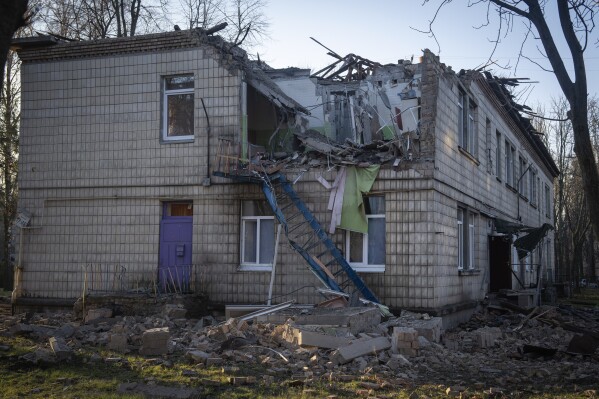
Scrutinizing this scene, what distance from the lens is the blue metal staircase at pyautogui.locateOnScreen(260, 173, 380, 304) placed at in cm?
1413

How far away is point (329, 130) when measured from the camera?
19.3 m

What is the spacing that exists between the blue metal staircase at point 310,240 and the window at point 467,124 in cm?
567

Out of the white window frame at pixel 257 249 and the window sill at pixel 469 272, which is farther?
the window sill at pixel 469 272

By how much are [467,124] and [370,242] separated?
6.05m

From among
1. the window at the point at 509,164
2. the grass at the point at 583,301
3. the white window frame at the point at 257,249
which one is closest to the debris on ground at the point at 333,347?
the white window frame at the point at 257,249

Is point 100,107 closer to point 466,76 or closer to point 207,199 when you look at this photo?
point 207,199

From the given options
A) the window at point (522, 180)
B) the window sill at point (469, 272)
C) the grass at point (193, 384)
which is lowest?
the grass at point (193, 384)

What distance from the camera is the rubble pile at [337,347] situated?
32.1 feet

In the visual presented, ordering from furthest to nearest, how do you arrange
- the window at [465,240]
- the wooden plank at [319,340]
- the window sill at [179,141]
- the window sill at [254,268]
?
the window at [465,240] < the window sill at [179,141] < the window sill at [254,268] < the wooden plank at [319,340]

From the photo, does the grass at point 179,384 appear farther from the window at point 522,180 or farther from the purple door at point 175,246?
the window at point 522,180

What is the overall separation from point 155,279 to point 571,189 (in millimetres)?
46158

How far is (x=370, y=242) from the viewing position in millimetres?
14883

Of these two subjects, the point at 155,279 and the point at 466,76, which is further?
the point at 466,76

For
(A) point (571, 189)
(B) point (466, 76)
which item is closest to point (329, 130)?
(B) point (466, 76)
